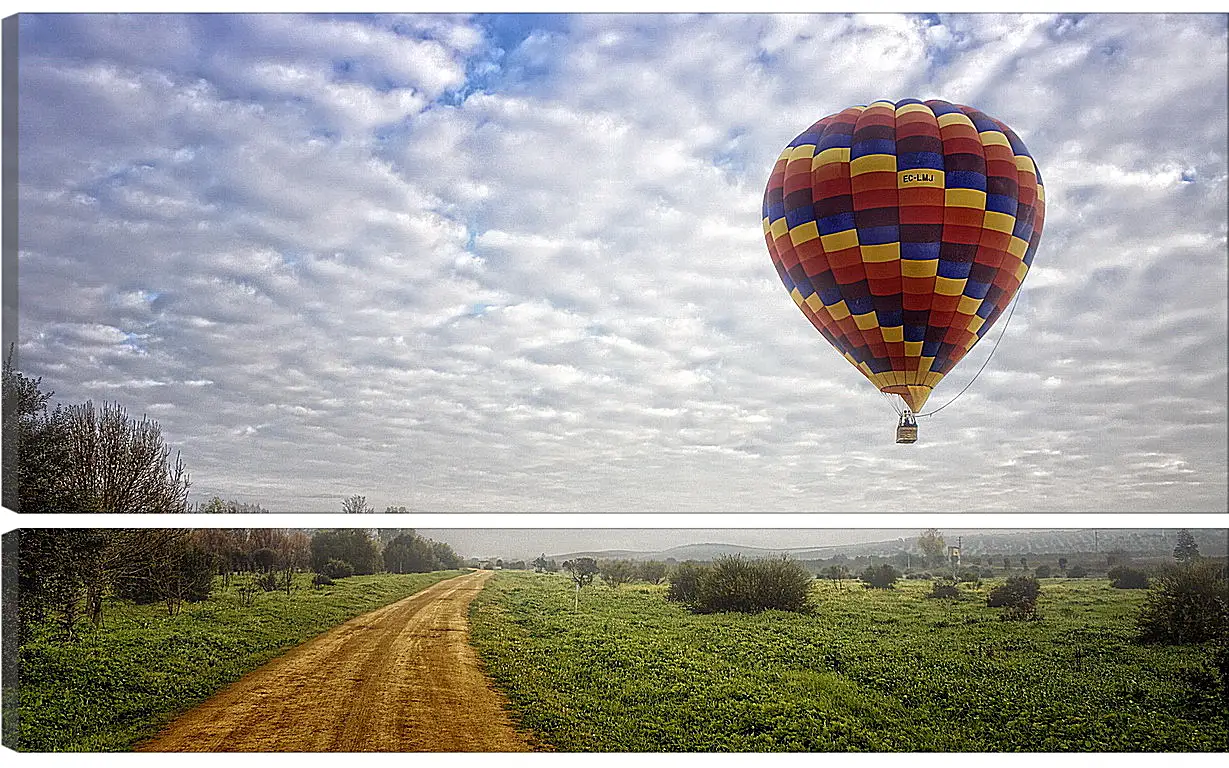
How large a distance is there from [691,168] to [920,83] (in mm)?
940

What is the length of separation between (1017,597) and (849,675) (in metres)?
0.68

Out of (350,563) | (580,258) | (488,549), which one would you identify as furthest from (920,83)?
(350,563)

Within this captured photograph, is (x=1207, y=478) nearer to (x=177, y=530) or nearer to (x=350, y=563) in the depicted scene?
(x=350, y=563)

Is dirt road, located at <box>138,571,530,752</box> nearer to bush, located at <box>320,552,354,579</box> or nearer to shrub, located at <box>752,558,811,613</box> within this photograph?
bush, located at <box>320,552,354,579</box>

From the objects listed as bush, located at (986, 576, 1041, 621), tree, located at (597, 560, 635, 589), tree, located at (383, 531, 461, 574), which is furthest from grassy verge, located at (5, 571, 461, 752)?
bush, located at (986, 576, 1041, 621)

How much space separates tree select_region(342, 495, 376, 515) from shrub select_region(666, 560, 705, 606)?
48.4 inches

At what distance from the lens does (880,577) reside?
11.6ft

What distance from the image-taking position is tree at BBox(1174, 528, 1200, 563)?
3.45 m

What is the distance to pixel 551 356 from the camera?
412 centimetres

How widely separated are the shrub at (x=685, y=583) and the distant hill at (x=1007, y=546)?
0.03 metres

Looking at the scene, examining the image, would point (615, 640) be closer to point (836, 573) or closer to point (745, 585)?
point (745, 585)

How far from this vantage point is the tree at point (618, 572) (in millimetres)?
3570

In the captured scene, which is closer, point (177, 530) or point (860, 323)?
point (860, 323)

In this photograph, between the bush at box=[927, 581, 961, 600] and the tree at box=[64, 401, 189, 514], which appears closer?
the bush at box=[927, 581, 961, 600]
